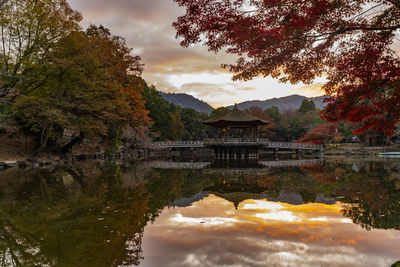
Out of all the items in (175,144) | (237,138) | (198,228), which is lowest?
(198,228)

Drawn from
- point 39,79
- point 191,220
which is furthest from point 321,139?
Result: point 191,220

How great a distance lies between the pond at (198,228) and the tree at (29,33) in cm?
1245

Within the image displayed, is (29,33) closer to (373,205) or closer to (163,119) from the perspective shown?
(373,205)

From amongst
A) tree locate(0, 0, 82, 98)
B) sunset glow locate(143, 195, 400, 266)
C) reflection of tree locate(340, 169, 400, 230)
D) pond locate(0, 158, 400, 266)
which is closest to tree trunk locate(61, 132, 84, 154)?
tree locate(0, 0, 82, 98)

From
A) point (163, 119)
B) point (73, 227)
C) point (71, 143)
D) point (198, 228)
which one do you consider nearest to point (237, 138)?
point (71, 143)

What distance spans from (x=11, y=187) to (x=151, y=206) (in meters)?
6.04

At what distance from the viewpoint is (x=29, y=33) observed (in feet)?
57.9

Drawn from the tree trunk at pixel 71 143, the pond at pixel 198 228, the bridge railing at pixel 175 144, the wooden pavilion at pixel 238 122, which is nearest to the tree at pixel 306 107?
the wooden pavilion at pixel 238 122

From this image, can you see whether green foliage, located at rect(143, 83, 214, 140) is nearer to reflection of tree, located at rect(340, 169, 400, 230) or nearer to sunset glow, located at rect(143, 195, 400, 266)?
reflection of tree, located at rect(340, 169, 400, 230)

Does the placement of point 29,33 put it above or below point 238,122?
above

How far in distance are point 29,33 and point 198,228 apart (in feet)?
61.2

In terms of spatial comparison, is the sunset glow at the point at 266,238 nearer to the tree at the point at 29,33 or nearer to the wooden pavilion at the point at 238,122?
the tree at the point at 29,33

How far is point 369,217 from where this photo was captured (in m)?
5.84

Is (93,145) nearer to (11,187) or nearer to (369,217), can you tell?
(11,187)
